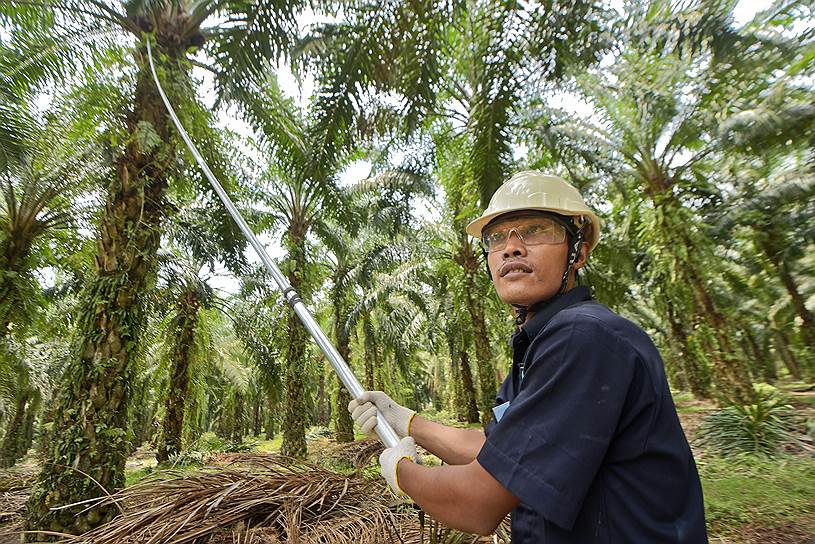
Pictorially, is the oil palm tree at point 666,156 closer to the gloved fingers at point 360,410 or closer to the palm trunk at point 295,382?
the palm trunk at point 295,382

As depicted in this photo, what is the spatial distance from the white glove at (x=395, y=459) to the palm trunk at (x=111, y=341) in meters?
3.79

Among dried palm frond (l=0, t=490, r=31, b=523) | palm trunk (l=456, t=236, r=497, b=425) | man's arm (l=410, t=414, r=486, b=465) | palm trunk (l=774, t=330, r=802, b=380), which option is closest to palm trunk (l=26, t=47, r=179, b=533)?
dried palm frond (l=0, t=490, r=31, b=523)

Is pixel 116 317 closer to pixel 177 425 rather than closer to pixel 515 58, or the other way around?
pixel 515 58

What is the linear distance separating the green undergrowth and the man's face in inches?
202

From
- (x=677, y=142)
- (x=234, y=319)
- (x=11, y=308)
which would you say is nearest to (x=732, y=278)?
(x=677, y=142)

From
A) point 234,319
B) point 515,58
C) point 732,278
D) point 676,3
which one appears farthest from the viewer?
point 732,278

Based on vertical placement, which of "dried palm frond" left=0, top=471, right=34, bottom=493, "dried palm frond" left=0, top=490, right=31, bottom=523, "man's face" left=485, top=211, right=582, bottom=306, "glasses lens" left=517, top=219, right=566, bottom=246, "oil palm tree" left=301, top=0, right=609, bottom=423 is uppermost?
"oil palm tree" left=301, top=0, right=609, bottom=423

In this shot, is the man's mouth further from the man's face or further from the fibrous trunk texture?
the fibrous trunk texture

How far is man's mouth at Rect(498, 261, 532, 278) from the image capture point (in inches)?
62.0

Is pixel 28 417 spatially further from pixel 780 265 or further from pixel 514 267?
pixel 780 265

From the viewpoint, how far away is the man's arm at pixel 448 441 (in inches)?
77.6

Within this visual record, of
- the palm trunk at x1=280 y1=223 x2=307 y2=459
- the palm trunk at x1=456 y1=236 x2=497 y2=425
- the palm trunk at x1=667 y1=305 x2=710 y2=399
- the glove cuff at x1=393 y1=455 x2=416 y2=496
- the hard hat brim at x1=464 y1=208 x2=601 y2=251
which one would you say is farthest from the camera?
the palm trunk at x1=667 y1=305 x2=710 y2=399

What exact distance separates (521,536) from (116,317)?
4811 mm

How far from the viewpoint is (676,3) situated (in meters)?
5.14
